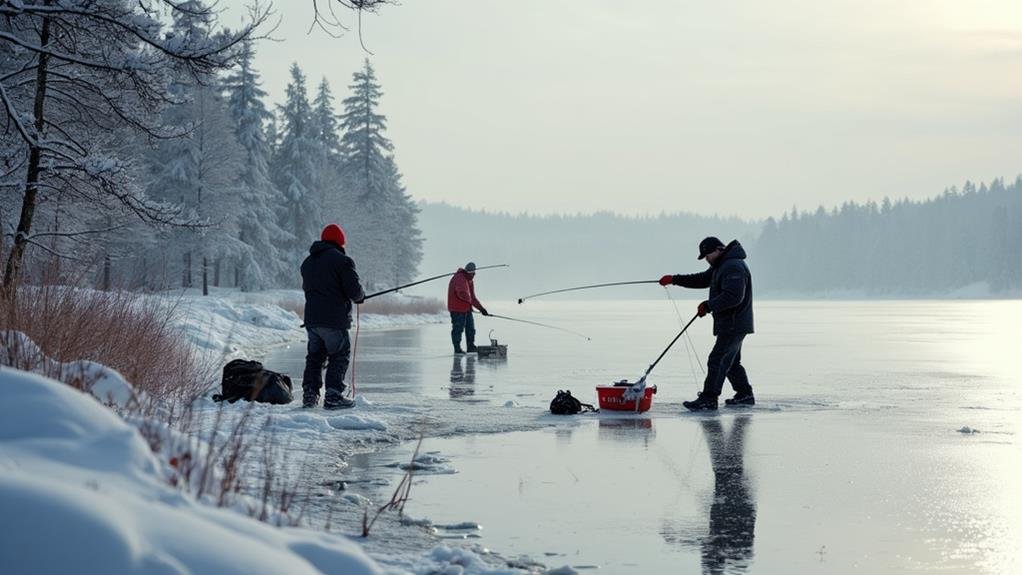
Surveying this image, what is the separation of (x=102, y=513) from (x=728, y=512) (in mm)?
5087

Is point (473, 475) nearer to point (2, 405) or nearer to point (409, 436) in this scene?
point (409, 436)

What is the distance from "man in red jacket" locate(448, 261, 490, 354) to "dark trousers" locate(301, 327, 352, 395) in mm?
10501

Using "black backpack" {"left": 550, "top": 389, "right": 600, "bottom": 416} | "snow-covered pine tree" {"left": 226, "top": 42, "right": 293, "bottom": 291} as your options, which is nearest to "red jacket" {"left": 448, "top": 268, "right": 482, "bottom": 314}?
"black backpack" {"left": 550, "top": 389, "right": 600, "bottom": 416}

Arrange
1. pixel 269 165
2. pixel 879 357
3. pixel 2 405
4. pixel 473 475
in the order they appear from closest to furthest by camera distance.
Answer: pixel 2 405
pixel 473 475
pixel 879 357
pixel 269 165

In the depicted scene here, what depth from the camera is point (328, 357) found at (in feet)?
45.7

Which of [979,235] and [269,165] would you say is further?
[979,235]

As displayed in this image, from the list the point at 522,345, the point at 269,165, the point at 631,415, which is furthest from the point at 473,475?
the point at 269,165

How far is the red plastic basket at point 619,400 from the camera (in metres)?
13.9

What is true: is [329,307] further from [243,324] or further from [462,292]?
[243,324]

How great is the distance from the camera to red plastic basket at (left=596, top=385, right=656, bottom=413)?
1391 centimetres

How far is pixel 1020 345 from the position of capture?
31.6 m

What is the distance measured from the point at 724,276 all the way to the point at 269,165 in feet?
200

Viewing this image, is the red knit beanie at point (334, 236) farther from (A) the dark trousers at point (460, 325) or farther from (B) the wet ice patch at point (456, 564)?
(A) the dark trousers at point (460, 325)

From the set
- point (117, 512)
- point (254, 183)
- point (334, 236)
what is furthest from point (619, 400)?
point (254, 183)
